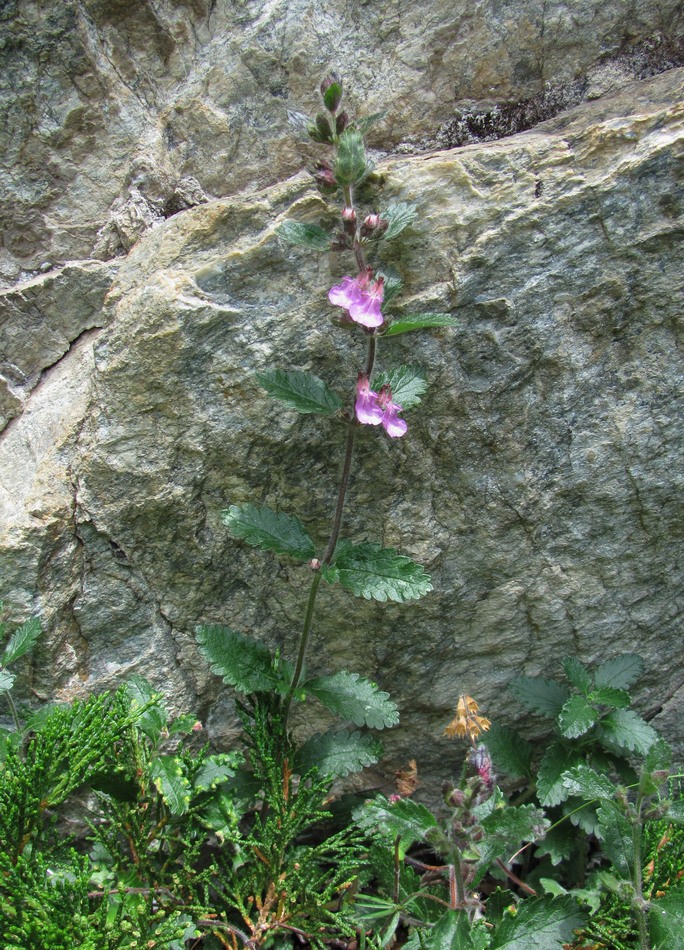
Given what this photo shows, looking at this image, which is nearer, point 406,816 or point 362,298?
point 406,816

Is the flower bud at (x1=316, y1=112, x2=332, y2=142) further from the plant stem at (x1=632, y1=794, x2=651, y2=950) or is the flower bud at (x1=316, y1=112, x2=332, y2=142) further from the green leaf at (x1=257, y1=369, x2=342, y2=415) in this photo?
the plant stem at (x1=632, y1=794, x2=651, y2=950)

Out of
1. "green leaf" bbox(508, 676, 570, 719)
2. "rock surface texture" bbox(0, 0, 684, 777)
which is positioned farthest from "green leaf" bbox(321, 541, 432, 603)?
"green leaf" bbox(508, 676, 570, 719)

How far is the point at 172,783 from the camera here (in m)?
2.07

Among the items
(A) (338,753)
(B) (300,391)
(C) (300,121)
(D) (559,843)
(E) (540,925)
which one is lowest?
(D) (559,843)

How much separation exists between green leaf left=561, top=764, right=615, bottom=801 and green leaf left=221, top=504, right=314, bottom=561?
37.5 inches

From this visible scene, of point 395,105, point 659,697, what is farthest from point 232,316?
point 659,697

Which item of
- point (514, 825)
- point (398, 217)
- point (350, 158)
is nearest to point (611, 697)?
point (514, 825)

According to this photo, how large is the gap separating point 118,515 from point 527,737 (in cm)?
159

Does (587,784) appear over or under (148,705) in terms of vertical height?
under

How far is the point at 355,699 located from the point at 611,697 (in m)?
0.78

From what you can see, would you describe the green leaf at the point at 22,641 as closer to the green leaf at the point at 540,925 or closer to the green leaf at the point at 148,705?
the green leaf at the point at 148,705

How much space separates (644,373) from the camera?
7.33 ft

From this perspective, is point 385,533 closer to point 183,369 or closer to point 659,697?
point 183,369

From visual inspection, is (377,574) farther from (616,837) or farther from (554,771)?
(616,837)
